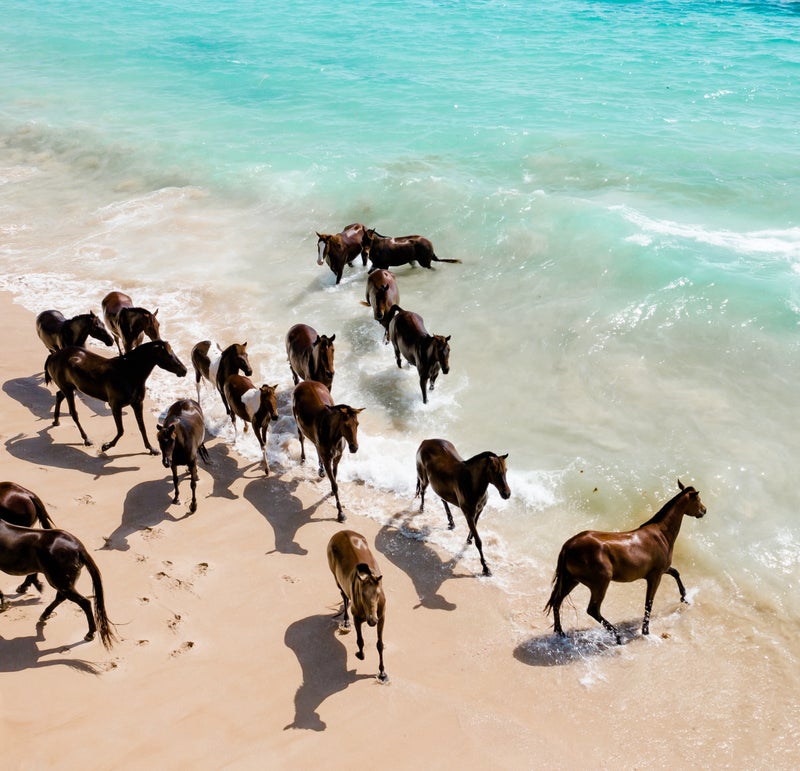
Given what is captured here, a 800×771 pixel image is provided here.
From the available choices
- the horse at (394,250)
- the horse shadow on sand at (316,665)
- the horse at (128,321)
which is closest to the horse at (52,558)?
the horse shadow on sand at (316,665)

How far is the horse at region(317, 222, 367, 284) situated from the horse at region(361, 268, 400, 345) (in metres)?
1.83

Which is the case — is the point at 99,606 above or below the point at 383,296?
below

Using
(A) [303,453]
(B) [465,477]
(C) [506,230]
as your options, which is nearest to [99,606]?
(B) [465,477]

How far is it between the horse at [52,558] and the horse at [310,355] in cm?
409

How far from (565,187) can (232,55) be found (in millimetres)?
18682

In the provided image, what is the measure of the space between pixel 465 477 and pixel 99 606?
3.44m

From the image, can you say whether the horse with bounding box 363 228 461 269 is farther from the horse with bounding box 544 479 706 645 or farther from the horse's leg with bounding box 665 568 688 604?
the horse's leg with bounding box 665 568 688 604

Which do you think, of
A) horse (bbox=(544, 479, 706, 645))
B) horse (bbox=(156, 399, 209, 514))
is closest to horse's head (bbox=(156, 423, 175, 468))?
horse (bbox=(156, 399, 209, 514))

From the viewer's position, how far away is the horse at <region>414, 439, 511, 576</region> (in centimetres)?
732

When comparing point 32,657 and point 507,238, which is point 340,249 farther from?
point 32,657

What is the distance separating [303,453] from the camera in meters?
9.43

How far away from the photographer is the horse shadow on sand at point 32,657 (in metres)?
6.07

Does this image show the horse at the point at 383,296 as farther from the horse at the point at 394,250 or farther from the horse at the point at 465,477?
the horse at the point at 465,477

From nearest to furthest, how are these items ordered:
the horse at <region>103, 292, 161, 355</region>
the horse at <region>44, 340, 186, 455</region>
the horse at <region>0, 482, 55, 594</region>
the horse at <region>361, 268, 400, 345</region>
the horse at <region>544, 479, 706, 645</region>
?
1. the horse at <region>544, 479, 706, 645</region>
2. the horse at <region>0, 482, 55, 594</region>
3. the horse at <region>44, 340, 186, 455</region>
4. the horse at <region>103, 292, 161, 355</region>
5. the horse at <region>361, 268, 400, 345</region>
